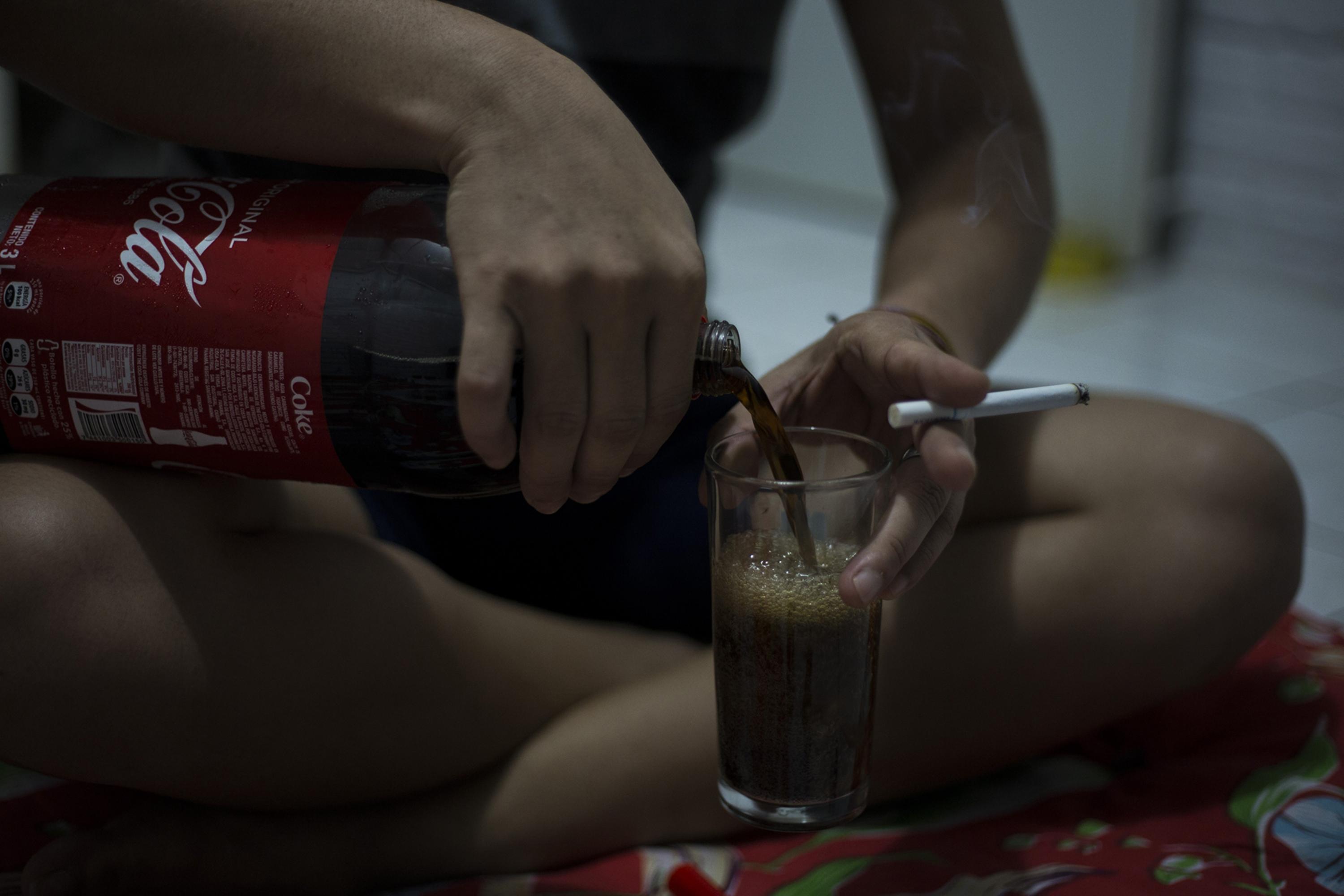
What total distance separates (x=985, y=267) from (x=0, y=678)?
2.43 feet

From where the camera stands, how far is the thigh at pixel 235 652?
2.22 ft

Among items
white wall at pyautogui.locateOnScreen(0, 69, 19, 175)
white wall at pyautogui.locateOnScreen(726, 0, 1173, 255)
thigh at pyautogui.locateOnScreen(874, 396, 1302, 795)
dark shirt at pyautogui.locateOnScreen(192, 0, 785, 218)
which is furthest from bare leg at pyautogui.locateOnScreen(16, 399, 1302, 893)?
white wall at pyautogui.locateOnScreen(0, 69, 19, 175)

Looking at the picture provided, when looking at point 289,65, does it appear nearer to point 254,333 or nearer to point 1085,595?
point 254,333

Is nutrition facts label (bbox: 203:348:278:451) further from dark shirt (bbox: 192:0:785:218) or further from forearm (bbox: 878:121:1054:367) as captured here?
forearm (bbox: 878:121:1054:367)

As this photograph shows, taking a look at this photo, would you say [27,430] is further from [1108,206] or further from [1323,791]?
[1108,206]

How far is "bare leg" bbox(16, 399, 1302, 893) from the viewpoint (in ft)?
2.75

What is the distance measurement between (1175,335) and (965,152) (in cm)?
156

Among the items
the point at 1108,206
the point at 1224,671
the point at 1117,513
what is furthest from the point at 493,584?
the point at 1108,206

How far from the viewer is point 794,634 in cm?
63

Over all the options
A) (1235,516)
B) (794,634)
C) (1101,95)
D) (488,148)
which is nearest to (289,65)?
(488,148)

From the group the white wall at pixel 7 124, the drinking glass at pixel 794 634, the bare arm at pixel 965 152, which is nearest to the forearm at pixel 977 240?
the bare arm at pixel 965 152

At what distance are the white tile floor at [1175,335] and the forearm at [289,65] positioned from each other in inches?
46.1

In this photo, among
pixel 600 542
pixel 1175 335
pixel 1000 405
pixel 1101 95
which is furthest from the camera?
pixel 1101 95

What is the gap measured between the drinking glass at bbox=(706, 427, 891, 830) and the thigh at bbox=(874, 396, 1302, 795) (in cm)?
17
